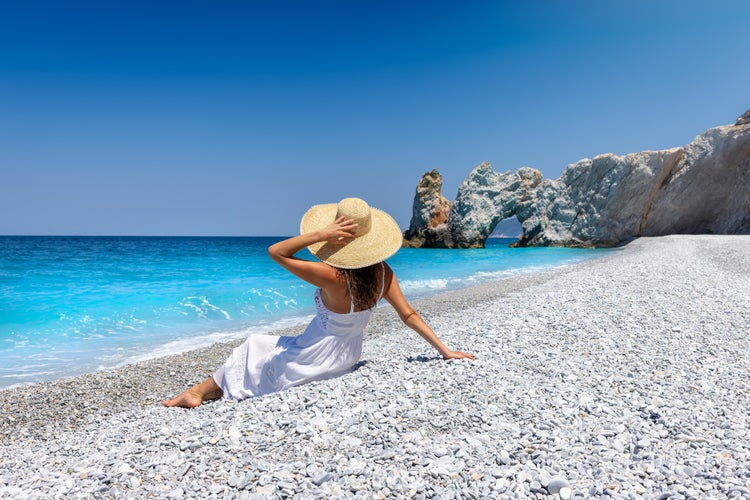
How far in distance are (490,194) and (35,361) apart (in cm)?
4078

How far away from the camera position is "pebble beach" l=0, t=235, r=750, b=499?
217 cm

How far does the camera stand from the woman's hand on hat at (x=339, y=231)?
3039 mm

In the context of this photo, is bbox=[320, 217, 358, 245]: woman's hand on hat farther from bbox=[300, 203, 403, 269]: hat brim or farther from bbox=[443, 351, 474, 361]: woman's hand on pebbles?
bbox=[443, 351, 474, 361]: woman's hand on pebbles

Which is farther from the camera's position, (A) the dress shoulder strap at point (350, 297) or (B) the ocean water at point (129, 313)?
(B) the ocean water at point (129, 313)

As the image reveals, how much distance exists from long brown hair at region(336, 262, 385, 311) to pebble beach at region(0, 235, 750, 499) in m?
0.62

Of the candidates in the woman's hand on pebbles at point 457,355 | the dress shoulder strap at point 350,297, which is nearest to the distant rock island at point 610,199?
the woman's hand on pebbles at point 457,355

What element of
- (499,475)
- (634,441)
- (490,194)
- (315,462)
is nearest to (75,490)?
(315,462)

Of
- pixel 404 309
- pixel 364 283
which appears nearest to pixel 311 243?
pixel 364 283

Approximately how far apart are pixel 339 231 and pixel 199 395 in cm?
199

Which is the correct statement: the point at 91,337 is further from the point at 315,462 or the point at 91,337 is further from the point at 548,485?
the point at 548,485

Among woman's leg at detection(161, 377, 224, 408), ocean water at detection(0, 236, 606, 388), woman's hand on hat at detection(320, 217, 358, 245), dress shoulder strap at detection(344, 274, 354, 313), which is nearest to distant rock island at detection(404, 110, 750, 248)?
ocean water at detection(0, 236, 606, 388)

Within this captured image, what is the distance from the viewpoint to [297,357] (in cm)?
356

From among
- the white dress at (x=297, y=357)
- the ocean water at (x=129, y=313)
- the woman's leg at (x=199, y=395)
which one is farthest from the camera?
the ocean water at (x=129, y=313)

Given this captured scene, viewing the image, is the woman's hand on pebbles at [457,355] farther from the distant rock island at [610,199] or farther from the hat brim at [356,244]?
the distant rock island at [610,199]
